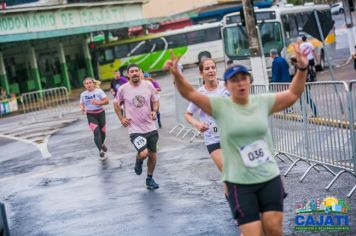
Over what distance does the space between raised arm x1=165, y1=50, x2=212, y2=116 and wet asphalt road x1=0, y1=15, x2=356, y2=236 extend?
2.33 meters

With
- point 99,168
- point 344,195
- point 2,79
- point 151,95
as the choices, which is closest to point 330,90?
point 344,195

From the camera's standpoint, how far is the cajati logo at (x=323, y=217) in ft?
23.2

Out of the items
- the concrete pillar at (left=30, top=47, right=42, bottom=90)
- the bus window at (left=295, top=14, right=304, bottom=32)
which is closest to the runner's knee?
the bus window at (left=295, top=14, right=304, bottom=32)

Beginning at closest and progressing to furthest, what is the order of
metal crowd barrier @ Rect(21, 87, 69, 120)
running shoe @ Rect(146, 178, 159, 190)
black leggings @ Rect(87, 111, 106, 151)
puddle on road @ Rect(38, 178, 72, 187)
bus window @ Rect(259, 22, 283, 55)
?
running shoe @ Rect(146, 178, 159, 190) → puddle on road @ Rect(38, 178, 72, 187) → black leggings @ Rect(87, 111, 106, 151) → bus window @ Rect(259, 22, 283, 55) → metal crowd barrier @ Rect(21, 87, 69, 120)

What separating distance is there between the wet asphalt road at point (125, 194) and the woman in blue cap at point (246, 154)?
1.84 meters

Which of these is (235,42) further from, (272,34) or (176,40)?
(176,40)

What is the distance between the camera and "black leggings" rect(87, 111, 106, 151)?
14.6m

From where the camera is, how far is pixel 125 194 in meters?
10.3

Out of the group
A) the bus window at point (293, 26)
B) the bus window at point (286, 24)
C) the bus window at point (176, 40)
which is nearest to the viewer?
the bus window at point (286, 24)

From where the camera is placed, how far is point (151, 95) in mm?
10266

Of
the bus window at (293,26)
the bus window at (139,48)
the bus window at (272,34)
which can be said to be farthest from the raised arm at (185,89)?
the bus window at (139,48)

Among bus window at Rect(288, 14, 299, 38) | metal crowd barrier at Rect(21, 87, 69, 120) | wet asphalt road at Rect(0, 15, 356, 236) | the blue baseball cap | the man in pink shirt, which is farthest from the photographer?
metal crowd barrier at Rect(21, 87, 69, 120)

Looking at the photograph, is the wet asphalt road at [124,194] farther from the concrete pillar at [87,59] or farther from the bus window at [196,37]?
the bus window at [196,37]

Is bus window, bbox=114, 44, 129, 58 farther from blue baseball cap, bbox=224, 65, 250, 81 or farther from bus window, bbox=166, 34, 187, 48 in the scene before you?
blue baseball cap, bbox=224, 65, 250, 81
